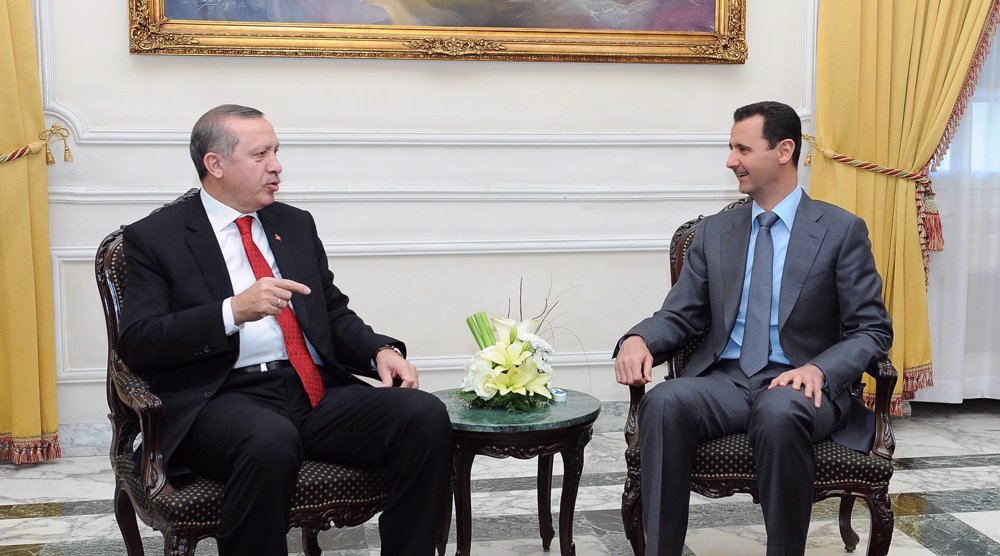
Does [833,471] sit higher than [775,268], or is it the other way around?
[775,268]

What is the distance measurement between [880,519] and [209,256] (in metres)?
2.00

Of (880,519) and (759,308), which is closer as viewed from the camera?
→ (880,519)

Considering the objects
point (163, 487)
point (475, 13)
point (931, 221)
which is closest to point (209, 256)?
point (163, 487)

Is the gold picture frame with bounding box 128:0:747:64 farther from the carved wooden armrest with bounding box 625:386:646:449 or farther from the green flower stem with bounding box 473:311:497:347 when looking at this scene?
the carved wooden armrest with bounding box 625:386:646:449

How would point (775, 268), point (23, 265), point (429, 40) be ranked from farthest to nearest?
point (429, 40)
point (23, 265)
point (775, 268)

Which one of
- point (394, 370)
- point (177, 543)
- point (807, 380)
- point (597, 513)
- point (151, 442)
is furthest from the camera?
point (597, 513)

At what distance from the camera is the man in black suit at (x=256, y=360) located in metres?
2.54

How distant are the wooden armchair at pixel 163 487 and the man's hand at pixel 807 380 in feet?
3.67

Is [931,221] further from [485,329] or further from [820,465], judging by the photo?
[485,329]

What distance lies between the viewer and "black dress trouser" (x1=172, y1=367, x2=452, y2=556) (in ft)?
8.02

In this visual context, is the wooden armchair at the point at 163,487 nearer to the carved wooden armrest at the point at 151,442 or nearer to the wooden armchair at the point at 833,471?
the carved wooden armrest at the point at 151,442

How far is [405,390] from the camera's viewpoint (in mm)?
2842

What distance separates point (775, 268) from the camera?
3.14 m

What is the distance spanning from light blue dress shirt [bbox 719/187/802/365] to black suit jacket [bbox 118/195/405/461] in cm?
103
